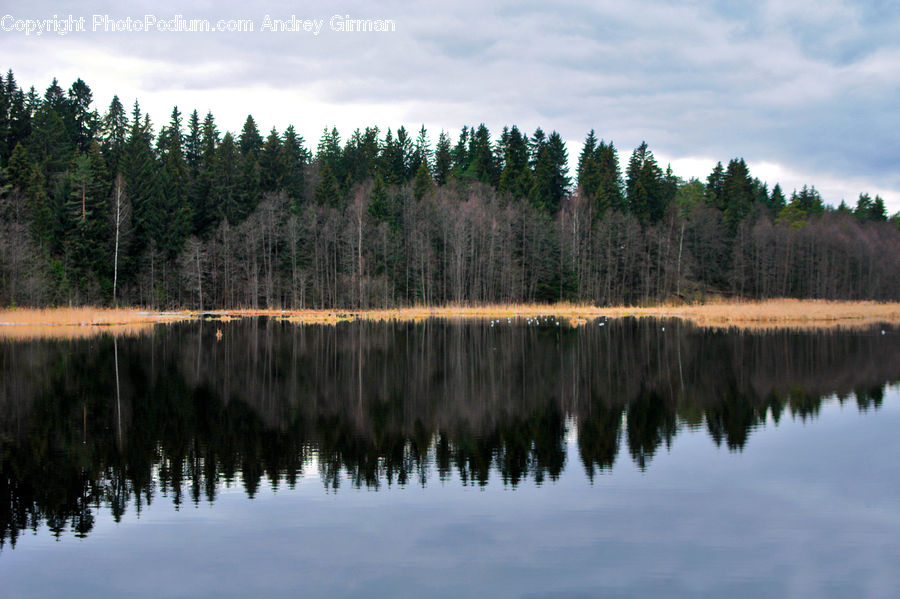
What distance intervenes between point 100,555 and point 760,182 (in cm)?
14235

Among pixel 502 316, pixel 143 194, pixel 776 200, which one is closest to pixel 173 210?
pixel 143 194

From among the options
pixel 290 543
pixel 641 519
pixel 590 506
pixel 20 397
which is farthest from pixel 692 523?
pixel 20 397

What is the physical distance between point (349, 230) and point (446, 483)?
209 feet

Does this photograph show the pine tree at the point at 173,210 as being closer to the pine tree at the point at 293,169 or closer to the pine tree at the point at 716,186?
the pine tree at the point at 293,169

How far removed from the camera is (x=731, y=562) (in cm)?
795

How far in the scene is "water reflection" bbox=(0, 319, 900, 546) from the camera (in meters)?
11.1

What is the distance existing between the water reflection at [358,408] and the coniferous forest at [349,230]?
1444 inches

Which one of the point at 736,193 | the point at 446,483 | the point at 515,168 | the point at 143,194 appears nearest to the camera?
the point at 446,483

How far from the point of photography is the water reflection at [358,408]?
11094 mm

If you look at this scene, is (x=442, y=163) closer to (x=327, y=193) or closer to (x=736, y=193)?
(x=327, y=193)

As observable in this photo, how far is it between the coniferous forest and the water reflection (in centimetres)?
3668

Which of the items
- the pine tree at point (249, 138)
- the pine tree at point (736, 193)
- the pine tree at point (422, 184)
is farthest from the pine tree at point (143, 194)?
the pine tree at point (736, 193)

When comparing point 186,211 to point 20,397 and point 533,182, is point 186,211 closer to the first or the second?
point 533,182

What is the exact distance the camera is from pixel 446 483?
35.2ft
